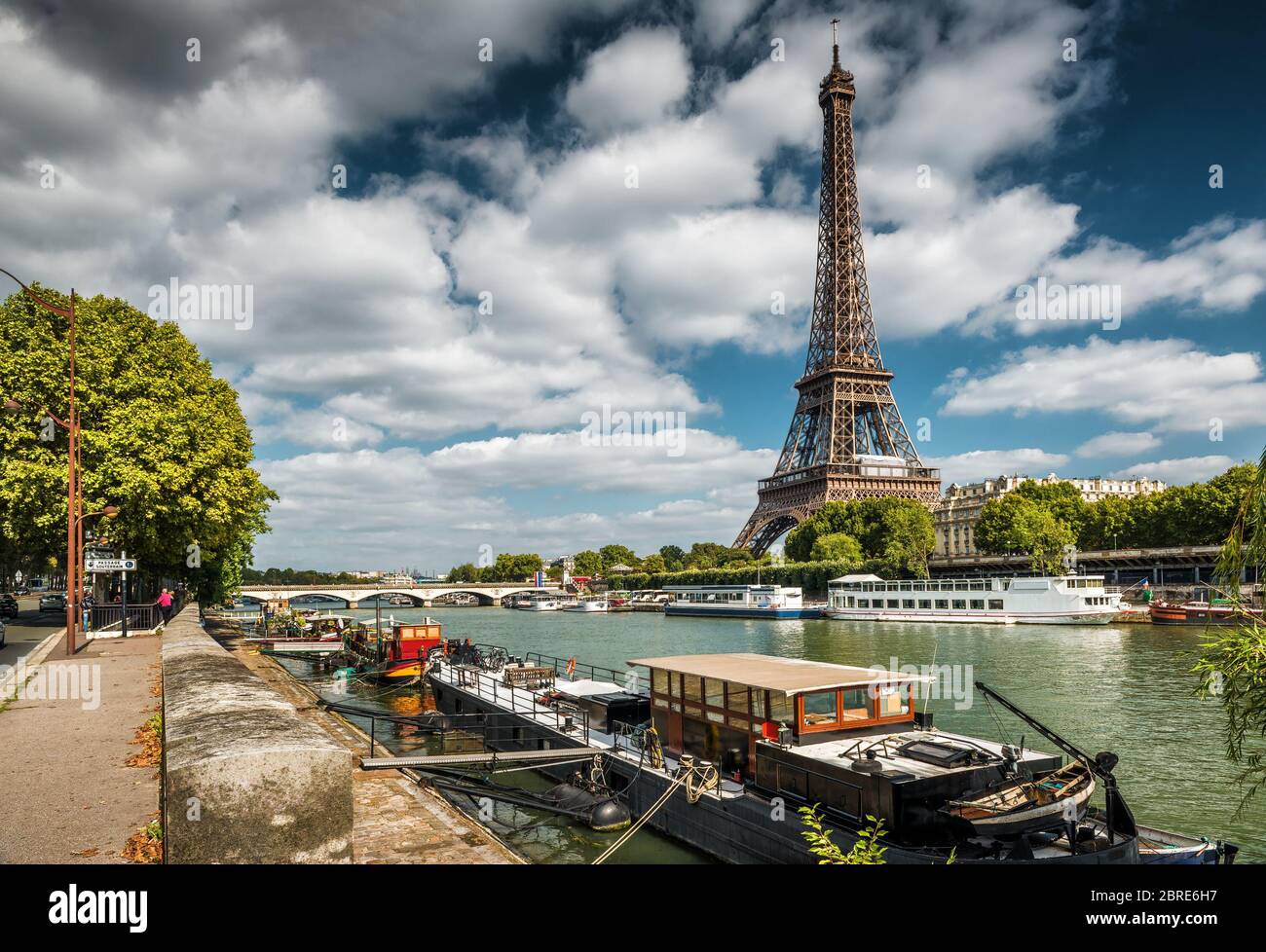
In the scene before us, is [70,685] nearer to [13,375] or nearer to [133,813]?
[133,813]

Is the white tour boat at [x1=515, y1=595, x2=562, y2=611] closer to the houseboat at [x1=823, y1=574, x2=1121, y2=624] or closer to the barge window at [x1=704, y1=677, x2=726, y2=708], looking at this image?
the houseboat at [x1=823, y1=574, x2=1121, y2=624]

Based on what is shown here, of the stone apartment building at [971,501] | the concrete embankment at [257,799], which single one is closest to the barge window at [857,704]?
the concrete embankment at [257,799]

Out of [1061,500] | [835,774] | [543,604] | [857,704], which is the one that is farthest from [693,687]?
[543,604]

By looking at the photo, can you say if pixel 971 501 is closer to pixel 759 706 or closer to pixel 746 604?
pixel 746 604

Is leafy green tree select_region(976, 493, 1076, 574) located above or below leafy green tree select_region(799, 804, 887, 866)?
above

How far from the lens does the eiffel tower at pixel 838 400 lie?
438 ft

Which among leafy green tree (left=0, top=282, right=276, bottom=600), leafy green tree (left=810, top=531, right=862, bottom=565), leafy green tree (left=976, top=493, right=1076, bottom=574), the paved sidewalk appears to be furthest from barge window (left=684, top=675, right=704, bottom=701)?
leafy green tree (left=810, top=531, right=862, bottom=565)

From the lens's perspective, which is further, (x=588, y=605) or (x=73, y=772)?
(x=588, y=605)

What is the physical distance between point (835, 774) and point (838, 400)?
126 m

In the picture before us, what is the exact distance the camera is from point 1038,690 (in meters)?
36.8

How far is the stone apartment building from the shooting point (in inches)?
6890

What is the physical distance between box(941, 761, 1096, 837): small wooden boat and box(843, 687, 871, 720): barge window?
3.07 metres

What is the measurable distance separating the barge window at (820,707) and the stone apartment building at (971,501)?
163 metres
